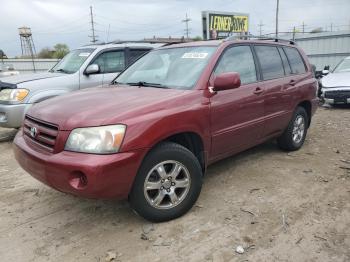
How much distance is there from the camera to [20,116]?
6656 mm

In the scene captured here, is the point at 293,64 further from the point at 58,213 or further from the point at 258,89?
the point at 58,213

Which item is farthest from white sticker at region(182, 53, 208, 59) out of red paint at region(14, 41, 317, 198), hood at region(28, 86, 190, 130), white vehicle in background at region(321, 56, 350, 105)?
white vehicle in background at region(321, 56, 350, 105)

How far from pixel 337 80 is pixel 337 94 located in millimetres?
603

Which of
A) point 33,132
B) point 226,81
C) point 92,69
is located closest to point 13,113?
point 92,69

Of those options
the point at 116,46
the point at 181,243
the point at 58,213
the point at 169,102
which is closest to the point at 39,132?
the point at 58,213

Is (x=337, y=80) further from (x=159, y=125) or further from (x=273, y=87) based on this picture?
(x=159, y=125)

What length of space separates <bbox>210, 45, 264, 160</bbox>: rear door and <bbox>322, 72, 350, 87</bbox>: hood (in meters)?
6.57

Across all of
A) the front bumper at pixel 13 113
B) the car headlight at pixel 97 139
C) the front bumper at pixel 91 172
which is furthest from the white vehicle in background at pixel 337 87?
the car headlight at pixel 97 139

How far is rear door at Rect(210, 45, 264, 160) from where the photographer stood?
391cm

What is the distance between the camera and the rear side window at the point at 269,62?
4773 mm

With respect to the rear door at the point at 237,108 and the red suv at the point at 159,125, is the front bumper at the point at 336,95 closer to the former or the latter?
the red suv at the point at 159,125

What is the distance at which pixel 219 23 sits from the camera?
83.3ft

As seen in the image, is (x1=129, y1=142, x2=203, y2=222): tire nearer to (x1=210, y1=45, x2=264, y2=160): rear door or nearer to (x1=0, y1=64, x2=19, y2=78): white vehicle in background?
(x1=210, y1=45, x2=264, y2=160): rear door

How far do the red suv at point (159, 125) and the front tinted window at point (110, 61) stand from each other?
296cm
